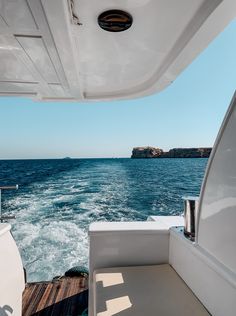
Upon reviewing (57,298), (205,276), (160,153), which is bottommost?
(57,298)

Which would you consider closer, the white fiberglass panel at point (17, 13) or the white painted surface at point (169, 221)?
the white fiberglass panel at point (17, 13)

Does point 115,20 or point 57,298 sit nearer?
point 115,20

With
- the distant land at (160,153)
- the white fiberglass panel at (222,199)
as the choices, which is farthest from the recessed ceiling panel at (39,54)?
the distant land at (160,153)

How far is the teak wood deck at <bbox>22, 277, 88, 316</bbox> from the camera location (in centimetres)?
178

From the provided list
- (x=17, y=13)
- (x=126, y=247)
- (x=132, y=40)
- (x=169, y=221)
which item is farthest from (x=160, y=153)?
(x=17, y=13)

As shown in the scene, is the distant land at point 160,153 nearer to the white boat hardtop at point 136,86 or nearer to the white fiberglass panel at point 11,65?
the white boat hardtop at point 136,86

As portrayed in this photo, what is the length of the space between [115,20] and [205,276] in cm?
110

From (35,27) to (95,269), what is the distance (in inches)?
51.6

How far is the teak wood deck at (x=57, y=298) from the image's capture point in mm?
1781

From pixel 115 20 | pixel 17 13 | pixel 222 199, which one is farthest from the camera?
pixel 222 199

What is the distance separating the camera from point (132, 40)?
1.08m

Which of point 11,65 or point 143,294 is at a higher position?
point 11,65

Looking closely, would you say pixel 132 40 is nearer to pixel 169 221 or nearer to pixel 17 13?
pixel 17 13

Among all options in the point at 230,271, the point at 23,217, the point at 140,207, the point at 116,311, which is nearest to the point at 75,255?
the point at 23,217
